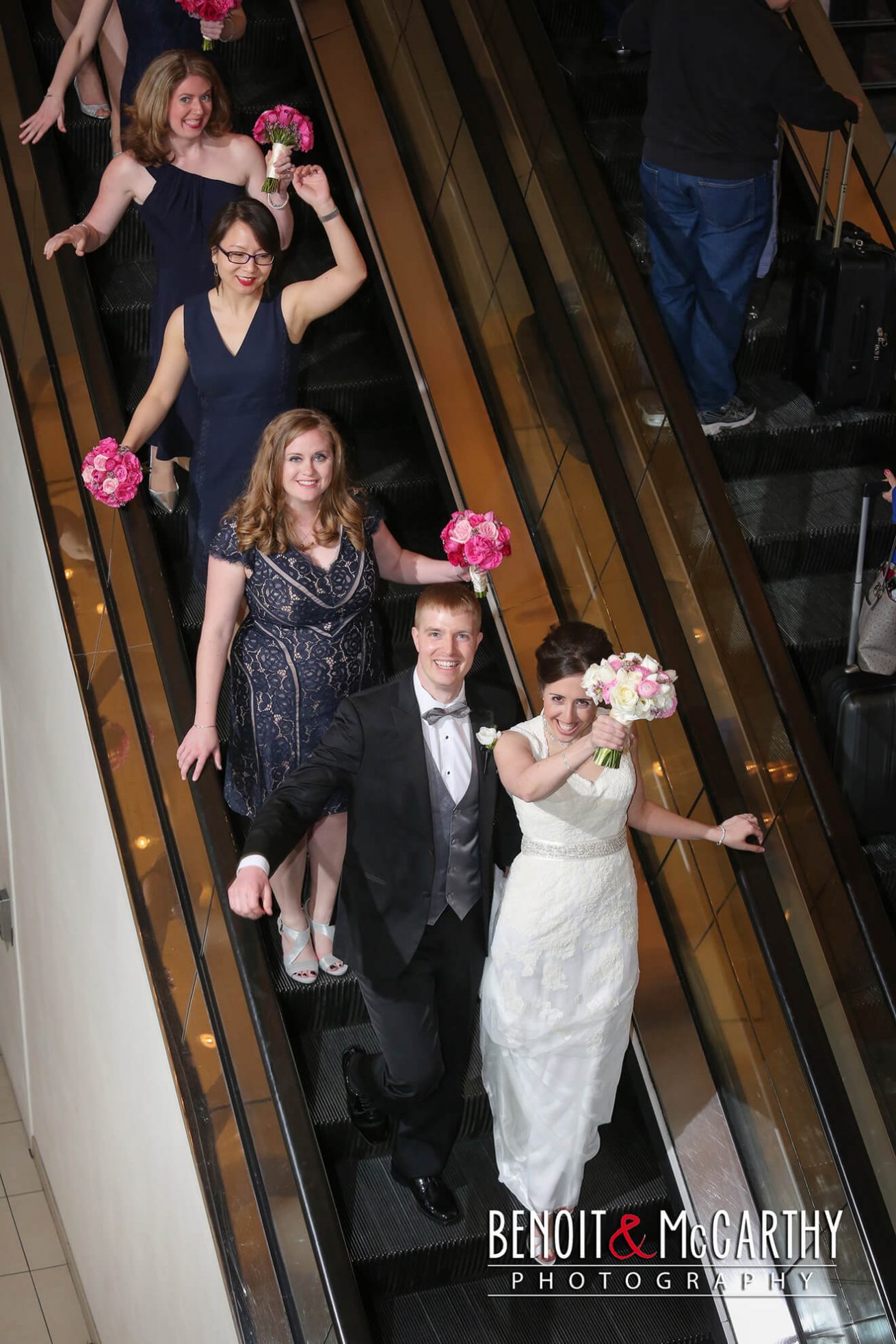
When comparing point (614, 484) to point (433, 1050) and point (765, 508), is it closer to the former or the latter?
point (765, 508)

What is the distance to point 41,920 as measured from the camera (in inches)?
289

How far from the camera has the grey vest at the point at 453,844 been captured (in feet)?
12.4

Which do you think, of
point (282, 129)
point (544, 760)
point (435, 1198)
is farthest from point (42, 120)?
point (435, 1198)

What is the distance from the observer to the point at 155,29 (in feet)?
18.1

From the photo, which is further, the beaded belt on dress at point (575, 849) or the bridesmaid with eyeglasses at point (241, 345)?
the bridesmaid with eyeglasses at point (241, 345)

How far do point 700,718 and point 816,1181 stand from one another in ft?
4.45

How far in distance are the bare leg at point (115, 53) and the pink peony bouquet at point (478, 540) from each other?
276 cm

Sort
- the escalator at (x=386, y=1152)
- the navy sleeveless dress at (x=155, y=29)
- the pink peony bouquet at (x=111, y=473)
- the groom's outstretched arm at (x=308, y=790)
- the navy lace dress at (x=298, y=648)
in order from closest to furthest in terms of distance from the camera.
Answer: the groom's outstretched arm at (x=308, y=790), the navy lace dress at (x=298, y=648), the escalator at (x=386, y=1152), the pink peony bouquet at (x=111, y=473), the navy sleeveless dress at (x=155, y=29)

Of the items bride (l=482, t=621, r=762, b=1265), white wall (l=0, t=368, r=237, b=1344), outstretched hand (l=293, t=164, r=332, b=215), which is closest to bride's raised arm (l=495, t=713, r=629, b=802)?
bride (l=482, t=621, r=762, b=1265)

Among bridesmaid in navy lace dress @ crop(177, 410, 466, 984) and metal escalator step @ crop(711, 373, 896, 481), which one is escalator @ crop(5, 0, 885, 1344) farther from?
metal escalator step @ crop(711, 373, 896, 481)

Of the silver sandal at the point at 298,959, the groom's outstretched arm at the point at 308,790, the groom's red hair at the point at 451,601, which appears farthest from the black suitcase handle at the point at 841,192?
the silver sandal at the point at 298,959

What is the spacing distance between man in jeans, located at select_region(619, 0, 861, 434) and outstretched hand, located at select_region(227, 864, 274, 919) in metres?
2.21

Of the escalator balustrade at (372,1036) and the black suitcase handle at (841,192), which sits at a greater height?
the black suitcase handle at (841,192)

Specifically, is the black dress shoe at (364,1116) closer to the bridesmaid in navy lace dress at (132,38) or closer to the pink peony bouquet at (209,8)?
the bridesmaid in navy lace dress at (132,38)
